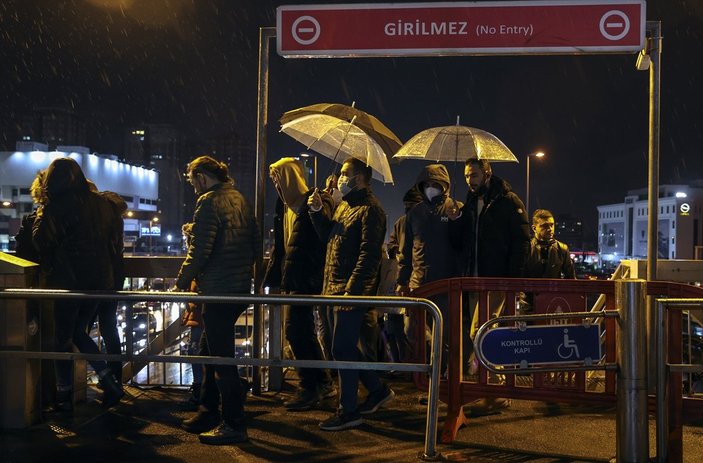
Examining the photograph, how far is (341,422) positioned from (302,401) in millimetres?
727

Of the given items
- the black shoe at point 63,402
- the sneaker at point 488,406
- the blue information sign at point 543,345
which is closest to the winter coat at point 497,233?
the sneaker at point 488,406

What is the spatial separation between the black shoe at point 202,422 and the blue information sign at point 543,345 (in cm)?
228

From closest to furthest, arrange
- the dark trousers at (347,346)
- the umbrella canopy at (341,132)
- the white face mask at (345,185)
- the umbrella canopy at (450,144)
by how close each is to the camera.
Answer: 1. the dark trousers at (347,346)
2. the white face mask at (345,185)
3. the umbrella canopy at (341,132)
4. the umbrella canopy at (450,144)

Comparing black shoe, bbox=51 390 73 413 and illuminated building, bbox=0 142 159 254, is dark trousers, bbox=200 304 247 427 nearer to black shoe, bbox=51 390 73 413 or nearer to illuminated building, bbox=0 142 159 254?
black shoe, bbox=51 390 73 413

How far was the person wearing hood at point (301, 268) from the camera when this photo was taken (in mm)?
5891

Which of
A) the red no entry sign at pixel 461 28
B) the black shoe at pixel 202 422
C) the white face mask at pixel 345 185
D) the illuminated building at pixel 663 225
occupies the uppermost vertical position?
the illuminated building at pixel 663 225

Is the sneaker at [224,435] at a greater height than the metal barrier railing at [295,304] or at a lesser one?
lesser

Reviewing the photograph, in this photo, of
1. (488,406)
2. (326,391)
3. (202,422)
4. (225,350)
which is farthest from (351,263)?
(488,406)

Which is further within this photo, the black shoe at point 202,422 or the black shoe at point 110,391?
the black shoe at point 110,391

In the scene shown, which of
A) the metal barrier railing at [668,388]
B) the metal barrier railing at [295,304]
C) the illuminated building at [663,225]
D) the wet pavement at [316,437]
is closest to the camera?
the metal barrier railing at [668,388]

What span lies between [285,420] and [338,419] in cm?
54

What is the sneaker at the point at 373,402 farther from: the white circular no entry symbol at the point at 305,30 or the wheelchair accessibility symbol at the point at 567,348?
the white circular no entry symbol at the point at 305,30

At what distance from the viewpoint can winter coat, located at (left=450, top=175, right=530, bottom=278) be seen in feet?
19.4

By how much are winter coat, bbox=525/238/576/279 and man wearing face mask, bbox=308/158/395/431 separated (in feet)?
8.96
